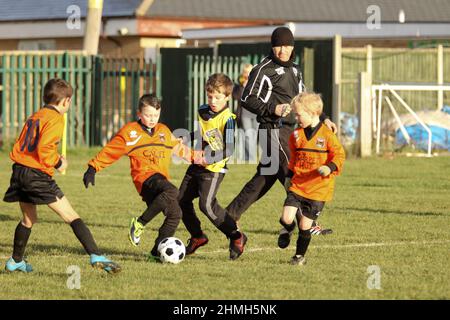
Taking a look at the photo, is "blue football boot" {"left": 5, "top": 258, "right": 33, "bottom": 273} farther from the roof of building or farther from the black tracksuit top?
the roof of building

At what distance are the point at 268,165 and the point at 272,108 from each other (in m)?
0.61

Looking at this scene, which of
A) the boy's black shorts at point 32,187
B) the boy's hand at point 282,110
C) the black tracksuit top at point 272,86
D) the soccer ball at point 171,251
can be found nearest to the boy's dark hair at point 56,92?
the boy's black shorts at point 32,187

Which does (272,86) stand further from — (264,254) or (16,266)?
(16,266)

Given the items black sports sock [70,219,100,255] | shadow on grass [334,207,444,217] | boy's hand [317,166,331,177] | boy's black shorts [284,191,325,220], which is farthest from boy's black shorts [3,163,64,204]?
shadow on grass [334,207,444,217]

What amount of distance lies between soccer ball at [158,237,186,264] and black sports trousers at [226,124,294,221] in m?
1.58

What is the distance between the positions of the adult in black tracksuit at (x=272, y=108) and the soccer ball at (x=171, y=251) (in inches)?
58.6

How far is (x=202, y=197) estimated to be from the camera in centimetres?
1054

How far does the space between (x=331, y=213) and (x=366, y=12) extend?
25763mm

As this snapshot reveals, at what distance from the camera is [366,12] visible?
39156 mm

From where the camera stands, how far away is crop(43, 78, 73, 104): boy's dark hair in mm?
9461

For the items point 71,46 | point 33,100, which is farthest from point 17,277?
point 71,46

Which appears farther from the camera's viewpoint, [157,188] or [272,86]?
[272,86]

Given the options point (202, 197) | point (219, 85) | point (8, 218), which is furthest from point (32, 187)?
point (8, 218)

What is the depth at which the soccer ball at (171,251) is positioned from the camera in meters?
10.0
